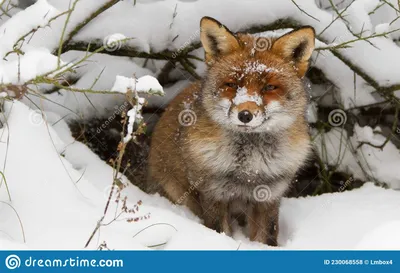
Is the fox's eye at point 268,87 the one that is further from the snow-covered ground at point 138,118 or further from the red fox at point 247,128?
the snow-covered ground at point 138,118

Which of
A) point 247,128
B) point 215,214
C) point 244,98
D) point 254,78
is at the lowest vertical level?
point 215,214

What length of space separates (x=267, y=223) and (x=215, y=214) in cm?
48

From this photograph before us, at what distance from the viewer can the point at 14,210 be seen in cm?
343

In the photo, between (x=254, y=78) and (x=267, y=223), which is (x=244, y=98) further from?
(x=267, y=223)

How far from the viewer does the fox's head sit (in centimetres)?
399

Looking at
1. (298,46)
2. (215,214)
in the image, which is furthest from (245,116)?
(215,214)

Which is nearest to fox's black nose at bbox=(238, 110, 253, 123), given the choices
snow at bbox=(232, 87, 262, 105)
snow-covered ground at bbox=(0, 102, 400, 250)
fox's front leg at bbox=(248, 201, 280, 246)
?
snow at bbox=(232, 87, 262, 105)

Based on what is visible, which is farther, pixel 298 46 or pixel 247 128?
pixel 298 46

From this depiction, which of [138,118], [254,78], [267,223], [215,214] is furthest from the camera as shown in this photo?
[267,223]

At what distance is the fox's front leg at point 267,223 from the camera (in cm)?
461

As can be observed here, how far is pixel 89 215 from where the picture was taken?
3.55 m

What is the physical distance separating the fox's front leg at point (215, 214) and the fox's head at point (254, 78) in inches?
28.0

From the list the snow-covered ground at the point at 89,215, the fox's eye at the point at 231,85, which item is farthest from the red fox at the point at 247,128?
the snow-covered ground at the point at 89,215

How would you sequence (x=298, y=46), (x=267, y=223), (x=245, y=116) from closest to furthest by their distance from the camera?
(x=245, y=116) < (x=298, y=46) < (x=267, y=223)
